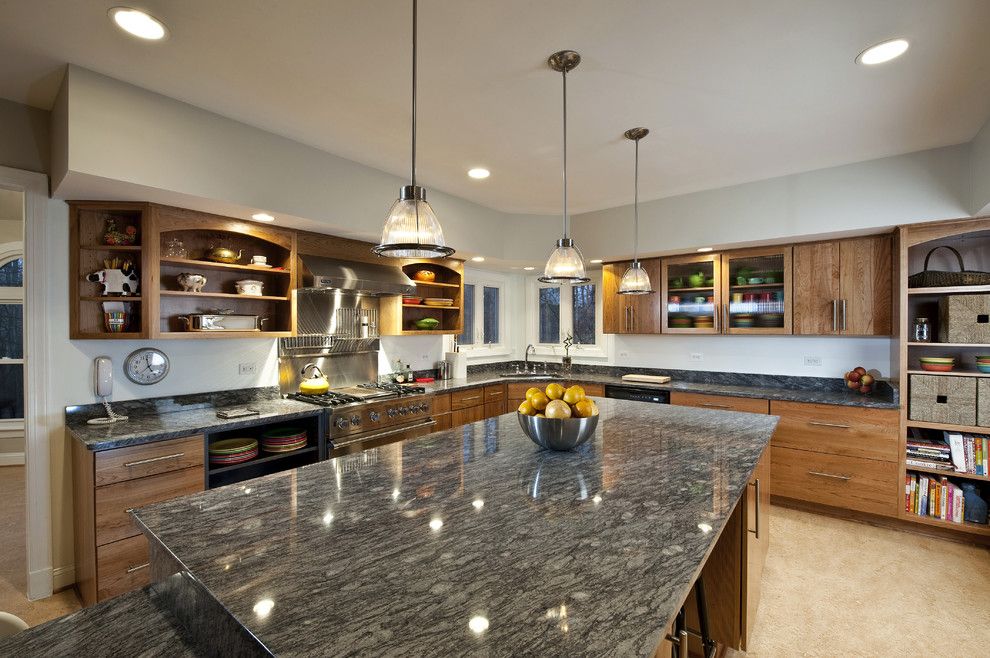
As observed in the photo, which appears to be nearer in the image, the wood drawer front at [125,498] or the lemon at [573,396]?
the lemon at [573,396]

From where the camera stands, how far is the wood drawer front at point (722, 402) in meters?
3.80

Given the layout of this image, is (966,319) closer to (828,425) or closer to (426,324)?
(828,425)

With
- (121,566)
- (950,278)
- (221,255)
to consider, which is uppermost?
(221,255)

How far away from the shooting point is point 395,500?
146 centimetres

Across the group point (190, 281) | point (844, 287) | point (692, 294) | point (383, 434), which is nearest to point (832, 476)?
point (844, 287)

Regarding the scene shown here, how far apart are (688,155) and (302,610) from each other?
3.38 metres

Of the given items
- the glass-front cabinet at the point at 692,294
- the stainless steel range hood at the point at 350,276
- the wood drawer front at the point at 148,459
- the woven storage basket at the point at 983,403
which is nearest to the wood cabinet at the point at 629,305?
Result: the glass-front cabinet at the point at 692,294

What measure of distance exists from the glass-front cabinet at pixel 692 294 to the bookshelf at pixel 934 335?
1260 millimetres

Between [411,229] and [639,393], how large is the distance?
11.1 ft

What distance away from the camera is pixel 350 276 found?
3.57 m

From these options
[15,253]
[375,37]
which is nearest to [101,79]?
[375,37]

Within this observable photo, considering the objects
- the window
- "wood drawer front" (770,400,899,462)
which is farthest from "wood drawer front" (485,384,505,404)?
"wood drawer front" (770,400,899,462)

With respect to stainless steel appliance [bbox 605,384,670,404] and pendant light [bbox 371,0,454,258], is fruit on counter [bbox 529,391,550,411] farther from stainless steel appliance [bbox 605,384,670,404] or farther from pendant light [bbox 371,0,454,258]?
stainless steel appliance [bbox 605,384,670,404]

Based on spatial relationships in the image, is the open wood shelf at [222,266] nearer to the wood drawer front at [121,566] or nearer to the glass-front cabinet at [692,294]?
the wood drawer front at [121,566]
